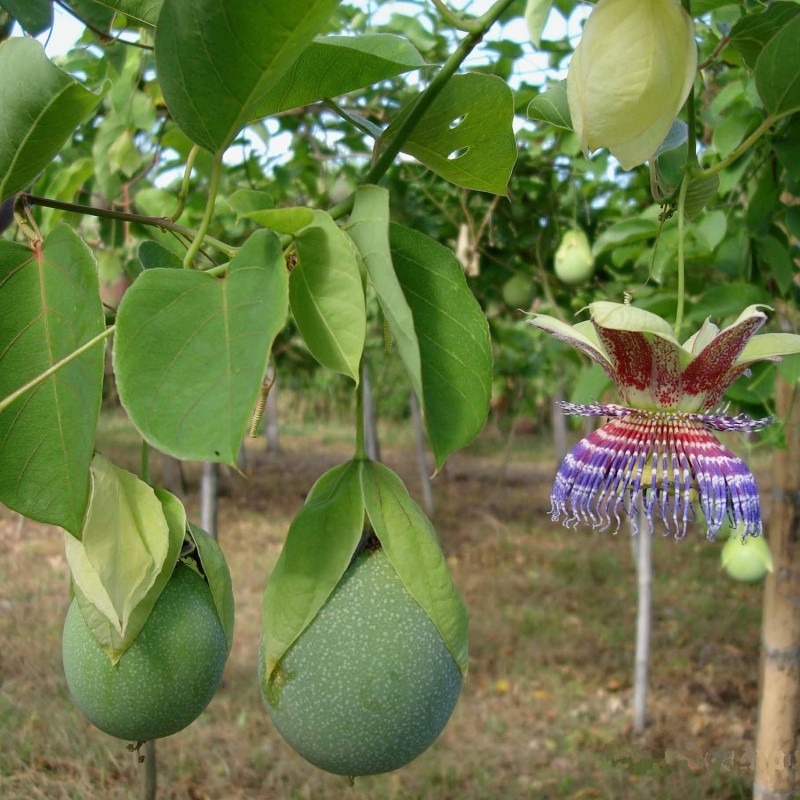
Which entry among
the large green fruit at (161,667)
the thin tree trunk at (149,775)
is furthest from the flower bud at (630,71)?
the thin tree trunk at (149,775)

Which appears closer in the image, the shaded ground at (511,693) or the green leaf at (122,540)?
the green leaf at (122,540)

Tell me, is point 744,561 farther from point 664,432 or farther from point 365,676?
point 365,676

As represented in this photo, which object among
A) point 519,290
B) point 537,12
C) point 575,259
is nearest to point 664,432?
point 537,12

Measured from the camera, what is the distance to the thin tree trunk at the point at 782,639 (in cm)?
210

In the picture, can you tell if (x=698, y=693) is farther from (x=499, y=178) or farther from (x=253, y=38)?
(x=253, y=38)

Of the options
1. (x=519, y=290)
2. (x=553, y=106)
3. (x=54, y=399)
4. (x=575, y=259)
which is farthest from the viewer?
(x=519, y=290)

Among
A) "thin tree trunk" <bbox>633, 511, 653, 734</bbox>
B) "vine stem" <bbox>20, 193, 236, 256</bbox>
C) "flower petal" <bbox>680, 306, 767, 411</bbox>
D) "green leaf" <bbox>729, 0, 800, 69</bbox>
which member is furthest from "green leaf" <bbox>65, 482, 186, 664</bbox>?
"thin tree trunk" <bbox>633, 511, 653, 734</bbox>

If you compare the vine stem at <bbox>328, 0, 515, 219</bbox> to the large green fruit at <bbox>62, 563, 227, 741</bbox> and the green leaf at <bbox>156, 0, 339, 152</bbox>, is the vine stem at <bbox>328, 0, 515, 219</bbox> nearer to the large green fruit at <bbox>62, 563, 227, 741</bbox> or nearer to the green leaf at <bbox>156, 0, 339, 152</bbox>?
the green leaf at <bbox>156, 0, 339, 152</bbox>

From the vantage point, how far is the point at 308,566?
733 millimetres

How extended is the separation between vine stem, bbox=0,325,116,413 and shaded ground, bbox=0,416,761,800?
243 centimetres

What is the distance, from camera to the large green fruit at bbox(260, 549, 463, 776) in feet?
2.34

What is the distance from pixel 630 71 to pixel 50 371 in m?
0.47

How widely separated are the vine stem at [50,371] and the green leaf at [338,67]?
0.23m

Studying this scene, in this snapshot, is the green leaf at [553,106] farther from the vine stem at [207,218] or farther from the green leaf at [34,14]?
the green leaf at [34,14]
